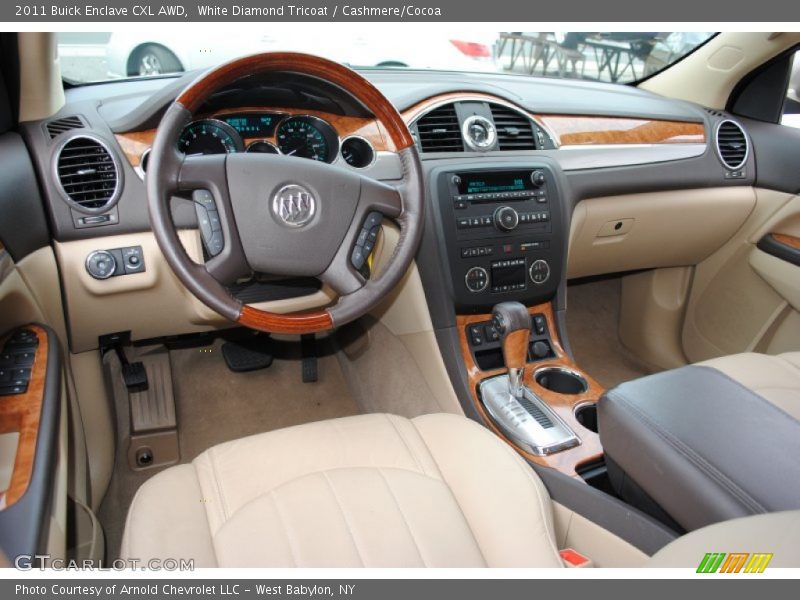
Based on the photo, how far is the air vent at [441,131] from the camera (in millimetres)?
1913

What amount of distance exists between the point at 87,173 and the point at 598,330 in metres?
2.21

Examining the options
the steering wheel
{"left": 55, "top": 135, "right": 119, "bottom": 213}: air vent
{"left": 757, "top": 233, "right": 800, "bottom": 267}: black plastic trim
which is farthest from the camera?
{"left": 757, "top": 233, "right": 800, "bottom": 267}: black plastic trim

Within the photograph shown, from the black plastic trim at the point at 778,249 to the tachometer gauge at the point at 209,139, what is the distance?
78.4 inches

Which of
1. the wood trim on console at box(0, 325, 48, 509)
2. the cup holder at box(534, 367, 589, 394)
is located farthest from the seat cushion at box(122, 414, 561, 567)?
the cup holder at box(534, 367, 589, 394)

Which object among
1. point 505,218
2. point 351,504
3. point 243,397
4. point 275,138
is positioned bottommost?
point 243,397

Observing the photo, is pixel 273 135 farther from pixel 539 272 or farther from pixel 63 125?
pixel 539 272

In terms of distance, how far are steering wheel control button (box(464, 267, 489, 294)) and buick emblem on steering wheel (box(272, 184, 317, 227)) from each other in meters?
0.65

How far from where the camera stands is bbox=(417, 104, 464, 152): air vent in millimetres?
1913

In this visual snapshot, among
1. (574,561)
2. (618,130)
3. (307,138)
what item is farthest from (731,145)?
(574,561)

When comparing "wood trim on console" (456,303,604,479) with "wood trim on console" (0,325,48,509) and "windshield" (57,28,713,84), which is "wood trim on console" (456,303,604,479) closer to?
"windshield" (57,28,713,84)

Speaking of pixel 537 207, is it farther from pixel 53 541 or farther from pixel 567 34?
pixel 53 541

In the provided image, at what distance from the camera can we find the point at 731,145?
243 cm

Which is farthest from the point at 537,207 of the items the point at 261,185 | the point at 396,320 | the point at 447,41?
the point at 261,185

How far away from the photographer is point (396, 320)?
6.86 feet
